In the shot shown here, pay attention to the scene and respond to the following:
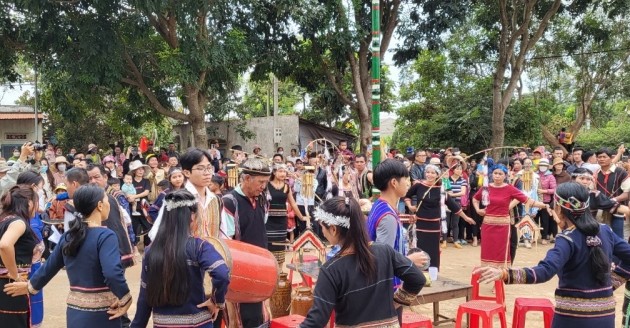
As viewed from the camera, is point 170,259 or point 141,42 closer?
point 170,259

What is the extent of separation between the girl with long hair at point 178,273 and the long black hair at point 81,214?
55 centimetres

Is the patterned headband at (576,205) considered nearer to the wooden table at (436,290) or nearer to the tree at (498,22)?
the wooden table at (436,290)

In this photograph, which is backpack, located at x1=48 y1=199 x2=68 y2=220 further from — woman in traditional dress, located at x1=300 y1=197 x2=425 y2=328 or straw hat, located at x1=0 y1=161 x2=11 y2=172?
woman in traditional dress, located at x1=300 y1=197 x2=425 y2=328

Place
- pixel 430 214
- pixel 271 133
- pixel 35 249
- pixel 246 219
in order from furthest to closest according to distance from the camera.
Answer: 1. pixel 271 133
2. pixel 430 214
3. pixel 246 219
4. pixel 35 249

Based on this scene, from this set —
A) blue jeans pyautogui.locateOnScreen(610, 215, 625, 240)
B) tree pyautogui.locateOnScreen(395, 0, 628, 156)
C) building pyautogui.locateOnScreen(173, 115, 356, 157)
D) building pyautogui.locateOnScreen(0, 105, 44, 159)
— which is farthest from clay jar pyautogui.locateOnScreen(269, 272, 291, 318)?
building pyautogui.locateOnScreen(0, 105, 44, 159)

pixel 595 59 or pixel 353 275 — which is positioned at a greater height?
pixel 595 59

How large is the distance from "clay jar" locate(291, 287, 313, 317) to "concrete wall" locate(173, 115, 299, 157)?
15.3 metres

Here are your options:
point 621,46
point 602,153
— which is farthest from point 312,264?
point 621,46

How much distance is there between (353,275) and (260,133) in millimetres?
19419

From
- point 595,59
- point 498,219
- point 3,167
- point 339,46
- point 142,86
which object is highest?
point 595,59

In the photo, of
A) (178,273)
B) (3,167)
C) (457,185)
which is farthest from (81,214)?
(457,185)

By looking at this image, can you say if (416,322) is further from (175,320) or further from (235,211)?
(175,320)

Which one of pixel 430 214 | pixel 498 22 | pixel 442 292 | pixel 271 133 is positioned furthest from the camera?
pixel 271 133

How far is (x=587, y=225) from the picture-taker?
3.25m
